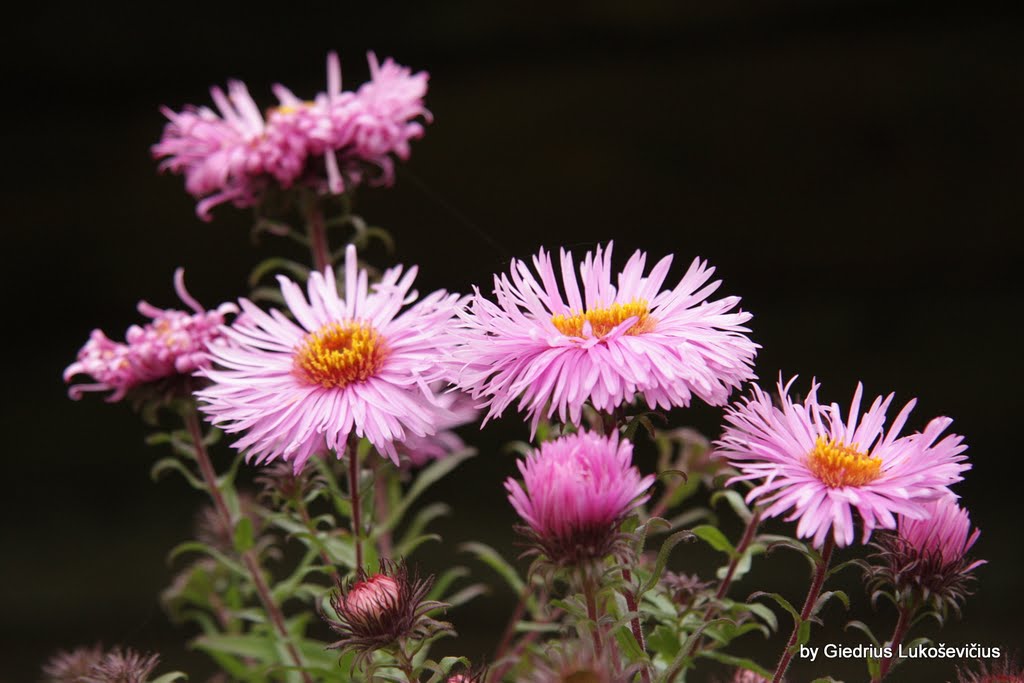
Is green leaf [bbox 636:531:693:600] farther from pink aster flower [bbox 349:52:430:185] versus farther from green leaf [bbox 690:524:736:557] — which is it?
pink aster flower [bbox 349:52:430:185]

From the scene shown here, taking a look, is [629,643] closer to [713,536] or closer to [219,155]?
[713,536]

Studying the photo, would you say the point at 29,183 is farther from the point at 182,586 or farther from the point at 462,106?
the point at 182,586

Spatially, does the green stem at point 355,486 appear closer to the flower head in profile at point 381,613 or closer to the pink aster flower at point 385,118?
the flower head in profile at point 381,613

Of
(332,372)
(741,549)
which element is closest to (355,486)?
(332,372)

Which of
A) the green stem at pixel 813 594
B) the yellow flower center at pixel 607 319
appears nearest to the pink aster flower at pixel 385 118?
the yellow flower center at pixel 607 319

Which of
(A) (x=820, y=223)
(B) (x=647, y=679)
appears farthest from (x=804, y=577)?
(B) (x=647, y=679)
